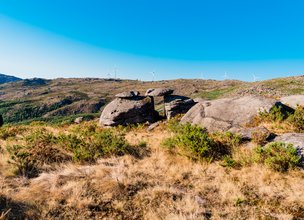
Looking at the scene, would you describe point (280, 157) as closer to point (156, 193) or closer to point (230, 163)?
point (230, 163)

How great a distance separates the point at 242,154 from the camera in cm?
1003

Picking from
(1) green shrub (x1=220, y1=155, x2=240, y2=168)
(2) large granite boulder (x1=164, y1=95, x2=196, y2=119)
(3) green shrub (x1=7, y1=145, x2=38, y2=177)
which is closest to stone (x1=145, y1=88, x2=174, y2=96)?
(2) large granite boulder (x1=164, y1=95, x2=196, y2=119)

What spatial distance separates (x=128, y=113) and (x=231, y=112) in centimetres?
1075

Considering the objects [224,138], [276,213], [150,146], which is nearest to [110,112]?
[150,146]

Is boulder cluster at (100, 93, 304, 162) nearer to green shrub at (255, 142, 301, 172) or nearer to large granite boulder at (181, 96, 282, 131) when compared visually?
large granite boulder at (181, 96, 282, 131)

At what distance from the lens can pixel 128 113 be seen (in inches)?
860

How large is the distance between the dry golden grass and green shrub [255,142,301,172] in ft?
1.07

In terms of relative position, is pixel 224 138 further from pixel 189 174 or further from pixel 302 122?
pixel 302 122

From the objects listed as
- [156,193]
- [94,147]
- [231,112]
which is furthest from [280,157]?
[94,147]

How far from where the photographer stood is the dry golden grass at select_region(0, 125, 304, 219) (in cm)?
611

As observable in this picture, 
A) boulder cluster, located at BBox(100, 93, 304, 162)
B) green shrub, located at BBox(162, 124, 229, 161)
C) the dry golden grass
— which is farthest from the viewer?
boulder cluster, located at BBox(100, 93, 304, 162)

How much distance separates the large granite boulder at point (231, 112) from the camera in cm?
1368

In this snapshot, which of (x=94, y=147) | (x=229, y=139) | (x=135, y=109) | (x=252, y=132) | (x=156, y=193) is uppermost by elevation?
(x=252, y=132)

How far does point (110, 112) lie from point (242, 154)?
1506cm
